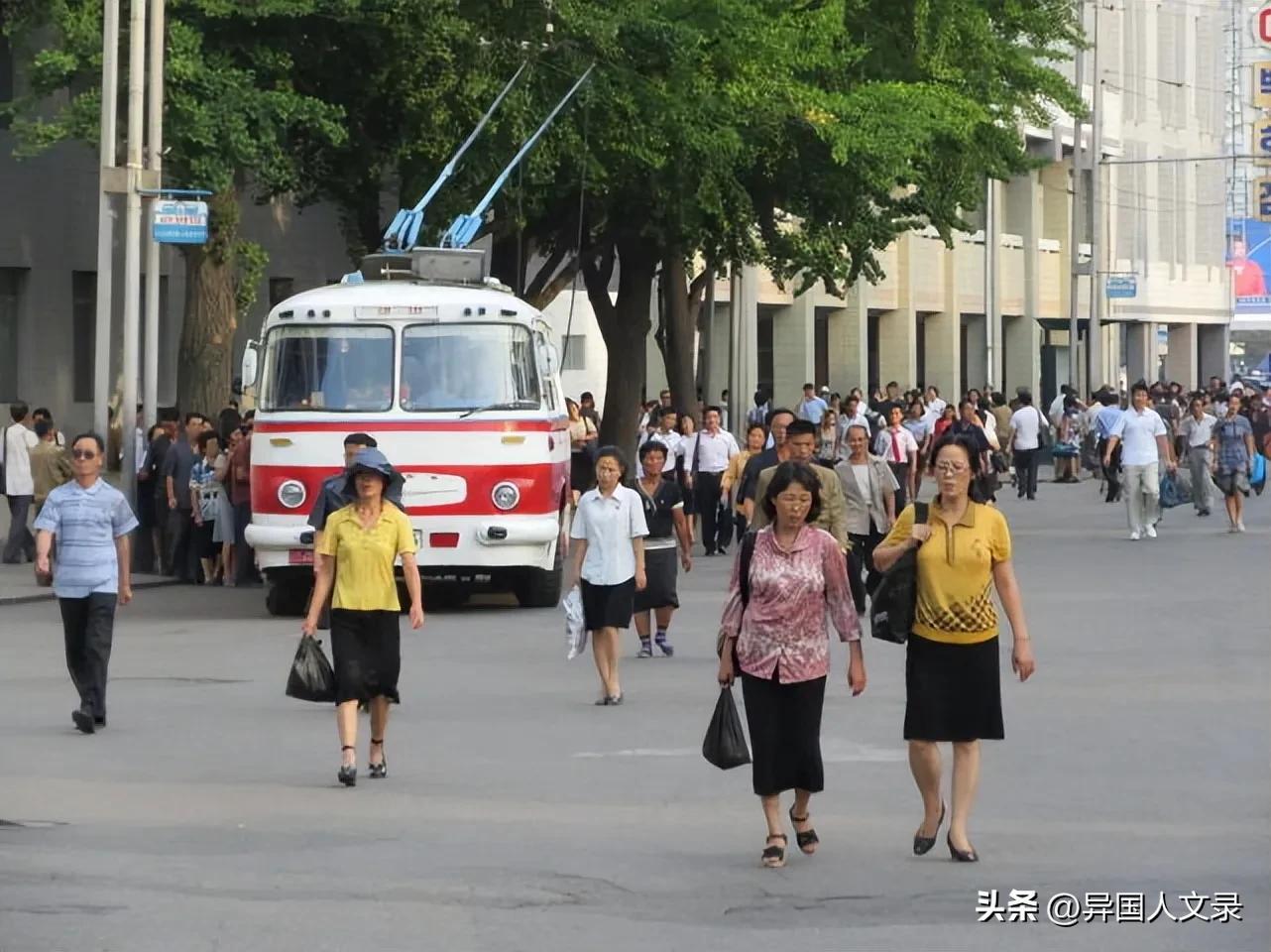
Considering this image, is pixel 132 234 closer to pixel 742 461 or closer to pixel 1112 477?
pixel 742 461

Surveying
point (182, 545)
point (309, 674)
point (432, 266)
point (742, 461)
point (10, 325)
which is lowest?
point (309, 674)

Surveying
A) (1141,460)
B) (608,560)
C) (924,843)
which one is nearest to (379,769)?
(924,843)

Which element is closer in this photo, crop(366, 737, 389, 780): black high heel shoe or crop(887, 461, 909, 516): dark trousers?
crop(366, 737, 389, 780): black high heel shoe

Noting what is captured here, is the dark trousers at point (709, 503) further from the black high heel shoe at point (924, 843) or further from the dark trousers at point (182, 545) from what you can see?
the black high heel shoe at point (924, 843)

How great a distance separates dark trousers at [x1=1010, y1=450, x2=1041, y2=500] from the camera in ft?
142

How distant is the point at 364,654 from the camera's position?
1242 centimetres

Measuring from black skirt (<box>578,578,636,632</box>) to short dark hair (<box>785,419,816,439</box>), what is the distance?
2.10 m

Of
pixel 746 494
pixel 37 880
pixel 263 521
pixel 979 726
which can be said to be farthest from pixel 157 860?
pixel 263 521

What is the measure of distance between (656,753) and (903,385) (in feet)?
183

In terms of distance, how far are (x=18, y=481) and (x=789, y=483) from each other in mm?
19165

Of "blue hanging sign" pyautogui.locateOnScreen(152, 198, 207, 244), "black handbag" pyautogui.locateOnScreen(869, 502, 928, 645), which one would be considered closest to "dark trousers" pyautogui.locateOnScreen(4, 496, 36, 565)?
"blue hanging sign" pyautogui.locateOnScreen(152, 198, 207, 244)

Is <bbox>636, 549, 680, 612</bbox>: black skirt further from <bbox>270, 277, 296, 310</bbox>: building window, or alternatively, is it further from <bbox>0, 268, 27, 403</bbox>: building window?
<bbox>270, 277, 296, 310</bbox>: building window

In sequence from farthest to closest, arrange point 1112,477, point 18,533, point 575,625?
1. point 1112,477
2. point 18,533
3. point 575,625

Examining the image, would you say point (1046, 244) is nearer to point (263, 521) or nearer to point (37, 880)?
point (263, 521)
